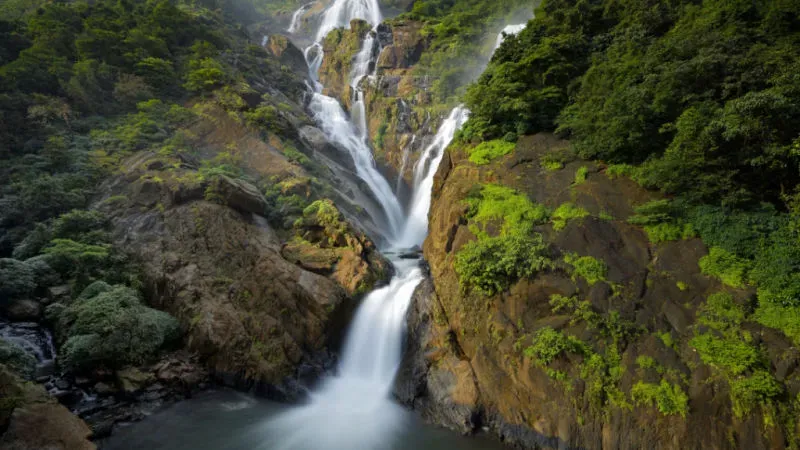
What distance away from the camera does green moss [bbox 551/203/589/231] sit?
12.1 m

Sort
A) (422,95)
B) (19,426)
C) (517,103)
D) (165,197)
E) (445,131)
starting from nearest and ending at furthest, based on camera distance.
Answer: (19,426)
(517,103)
(165,197)
(445,131)
(422,95)

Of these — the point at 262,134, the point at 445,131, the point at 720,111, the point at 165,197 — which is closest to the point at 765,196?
the point at 720,111

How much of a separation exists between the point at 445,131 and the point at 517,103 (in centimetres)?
1164

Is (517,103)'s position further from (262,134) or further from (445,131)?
(262,134)

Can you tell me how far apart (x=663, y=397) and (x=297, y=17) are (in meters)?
67.7

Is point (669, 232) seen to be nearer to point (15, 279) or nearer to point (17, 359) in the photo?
point (17, 359)

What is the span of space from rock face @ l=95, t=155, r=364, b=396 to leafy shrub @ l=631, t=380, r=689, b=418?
990 centimetres

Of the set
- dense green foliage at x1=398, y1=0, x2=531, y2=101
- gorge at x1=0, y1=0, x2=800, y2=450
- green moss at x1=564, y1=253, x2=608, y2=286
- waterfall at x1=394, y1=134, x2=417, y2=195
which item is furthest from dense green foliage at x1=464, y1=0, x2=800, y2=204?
dense green foliage at x1=398, y1=0, x2=531, y2=101

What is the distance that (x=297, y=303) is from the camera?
566 inches

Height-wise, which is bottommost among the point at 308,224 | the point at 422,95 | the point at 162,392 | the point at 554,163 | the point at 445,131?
the point at 162,392

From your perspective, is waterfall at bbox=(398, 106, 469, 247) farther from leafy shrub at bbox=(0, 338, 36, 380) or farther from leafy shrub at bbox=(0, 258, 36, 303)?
leafy shrub at bbox=(0, 338, 36, 380)

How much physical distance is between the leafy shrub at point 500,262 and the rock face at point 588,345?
30 cm

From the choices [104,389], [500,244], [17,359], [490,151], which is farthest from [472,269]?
[17,359]

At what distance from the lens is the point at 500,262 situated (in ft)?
37.8
